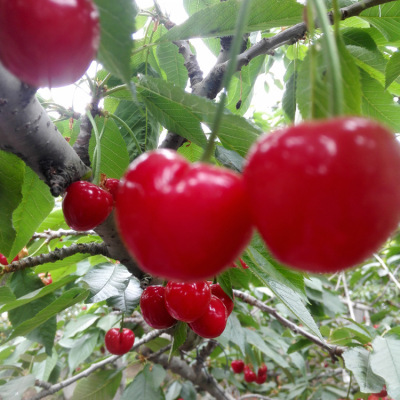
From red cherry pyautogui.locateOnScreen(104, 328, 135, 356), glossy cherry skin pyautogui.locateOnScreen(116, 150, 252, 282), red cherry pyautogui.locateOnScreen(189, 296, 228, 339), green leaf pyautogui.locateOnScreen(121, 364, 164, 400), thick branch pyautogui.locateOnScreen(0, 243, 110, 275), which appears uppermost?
glossy cherry skin pyautogui.locateOnScreen(116, 150, 252, 282)

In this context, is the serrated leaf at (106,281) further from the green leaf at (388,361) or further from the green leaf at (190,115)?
the green leaf at (388,361)

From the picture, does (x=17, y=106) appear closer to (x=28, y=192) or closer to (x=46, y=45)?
(x=46, y=45)

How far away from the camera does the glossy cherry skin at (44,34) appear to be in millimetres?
374

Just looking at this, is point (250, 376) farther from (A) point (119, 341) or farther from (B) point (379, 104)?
(B) point (379, 104)

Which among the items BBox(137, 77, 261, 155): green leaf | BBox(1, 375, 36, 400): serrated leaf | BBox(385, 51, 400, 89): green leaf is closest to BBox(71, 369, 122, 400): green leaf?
BBox(1, 375, 36, 400): serrated leaf

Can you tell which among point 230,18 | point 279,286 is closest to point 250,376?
point 279,286

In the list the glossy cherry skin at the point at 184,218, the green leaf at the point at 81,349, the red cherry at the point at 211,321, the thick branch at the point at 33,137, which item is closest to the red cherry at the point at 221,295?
the red cherry at the point at 211,321

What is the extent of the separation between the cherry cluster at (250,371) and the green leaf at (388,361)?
1.82 metres

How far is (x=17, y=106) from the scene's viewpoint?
0.63 metres

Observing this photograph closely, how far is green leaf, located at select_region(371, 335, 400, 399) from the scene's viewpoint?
4.64ft

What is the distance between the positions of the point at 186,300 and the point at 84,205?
368 mm

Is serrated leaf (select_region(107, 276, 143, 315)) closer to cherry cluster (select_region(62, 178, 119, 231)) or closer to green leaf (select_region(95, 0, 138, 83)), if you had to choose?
cherry cluster (select_region(62, 178, 119, 231))

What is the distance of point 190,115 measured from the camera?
88 cm

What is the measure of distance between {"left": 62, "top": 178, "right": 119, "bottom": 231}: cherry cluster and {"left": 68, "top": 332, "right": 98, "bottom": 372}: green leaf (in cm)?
209
